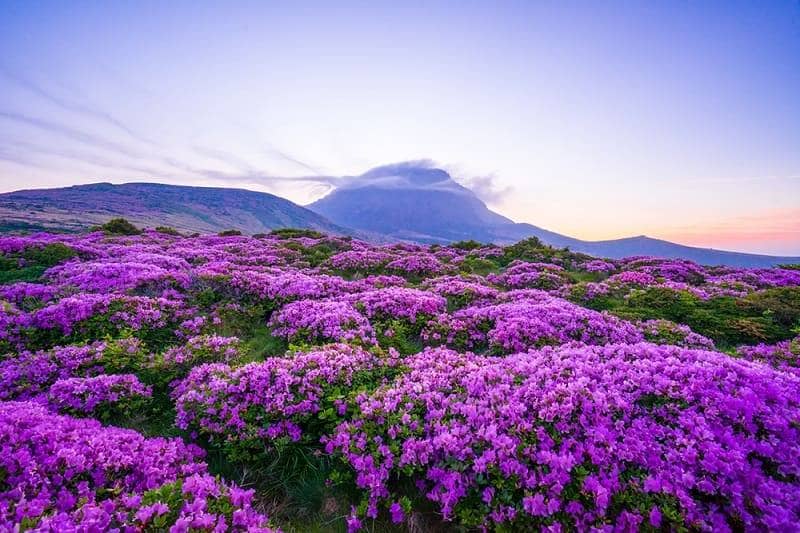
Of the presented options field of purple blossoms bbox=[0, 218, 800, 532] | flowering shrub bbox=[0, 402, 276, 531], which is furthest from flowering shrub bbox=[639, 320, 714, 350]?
flowering shrub bbox=[0, 402, 276, 531]

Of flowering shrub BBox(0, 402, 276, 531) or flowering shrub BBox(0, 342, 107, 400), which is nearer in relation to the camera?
flowering shrub BBox(0, 402, 276, 531)

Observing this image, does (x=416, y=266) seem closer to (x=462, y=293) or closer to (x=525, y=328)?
(x=462, y=293)

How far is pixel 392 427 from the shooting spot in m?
4.71

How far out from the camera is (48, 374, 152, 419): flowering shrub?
573cm

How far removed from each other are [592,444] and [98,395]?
7.25 metres

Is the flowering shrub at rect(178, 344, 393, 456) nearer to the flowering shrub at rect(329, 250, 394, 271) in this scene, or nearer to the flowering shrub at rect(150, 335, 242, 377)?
the flowering shrub at rect(150, 335, 242, 377)

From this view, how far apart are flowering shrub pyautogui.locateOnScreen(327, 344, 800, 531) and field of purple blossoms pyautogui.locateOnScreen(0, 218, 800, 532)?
0.02 meters

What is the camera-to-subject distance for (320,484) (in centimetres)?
461

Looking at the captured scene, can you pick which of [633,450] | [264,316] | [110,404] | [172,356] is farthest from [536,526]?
[264,316]

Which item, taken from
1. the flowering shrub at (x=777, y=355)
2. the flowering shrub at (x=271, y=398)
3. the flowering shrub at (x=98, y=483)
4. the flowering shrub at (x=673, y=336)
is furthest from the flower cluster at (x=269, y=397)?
the flowering shrub at (x=777, y=355)

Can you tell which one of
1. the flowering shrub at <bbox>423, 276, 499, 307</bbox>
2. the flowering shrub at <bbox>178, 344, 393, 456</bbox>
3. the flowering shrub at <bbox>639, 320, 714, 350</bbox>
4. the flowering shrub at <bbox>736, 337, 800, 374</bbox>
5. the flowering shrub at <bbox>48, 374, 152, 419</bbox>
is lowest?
the flowering shrub at <bbox>48, 374, 152, 419</bbox>

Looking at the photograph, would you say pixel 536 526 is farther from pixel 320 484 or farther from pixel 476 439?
pixel 320 484

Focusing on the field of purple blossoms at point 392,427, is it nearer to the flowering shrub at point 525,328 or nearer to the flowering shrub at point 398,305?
the flowering shrub at point 525,328

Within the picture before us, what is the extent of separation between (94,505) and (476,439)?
12.8 ft
